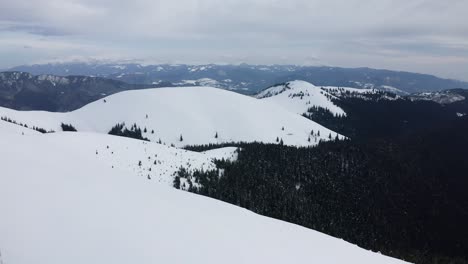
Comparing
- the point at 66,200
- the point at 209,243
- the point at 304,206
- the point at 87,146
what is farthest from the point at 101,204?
the point at 304,206

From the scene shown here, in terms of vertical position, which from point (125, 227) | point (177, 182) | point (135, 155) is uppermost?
point (125, 227)

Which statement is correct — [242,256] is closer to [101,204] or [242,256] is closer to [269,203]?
[101,204]

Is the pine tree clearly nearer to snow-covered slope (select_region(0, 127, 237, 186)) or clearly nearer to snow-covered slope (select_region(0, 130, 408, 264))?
snow-covered slope (select_region(0, 127, 237, 186))

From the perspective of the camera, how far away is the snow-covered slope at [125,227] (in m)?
20.1

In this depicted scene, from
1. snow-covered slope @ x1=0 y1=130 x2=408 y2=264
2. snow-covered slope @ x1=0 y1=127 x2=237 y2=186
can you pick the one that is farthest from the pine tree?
snow-covered slope @ x1=0 y1=130 x2=408 y2=264

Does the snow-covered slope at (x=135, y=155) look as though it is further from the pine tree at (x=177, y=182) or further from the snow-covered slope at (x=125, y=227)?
the snow-covered slope at (x=125, y=227)

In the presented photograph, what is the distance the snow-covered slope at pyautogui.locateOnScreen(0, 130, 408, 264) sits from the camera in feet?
66.0

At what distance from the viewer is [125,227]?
77.3 feet

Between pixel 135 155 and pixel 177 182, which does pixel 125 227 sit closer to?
pixel 177 182

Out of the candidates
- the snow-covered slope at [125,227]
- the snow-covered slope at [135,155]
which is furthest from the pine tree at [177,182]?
the snow-covered slope at [125,227]

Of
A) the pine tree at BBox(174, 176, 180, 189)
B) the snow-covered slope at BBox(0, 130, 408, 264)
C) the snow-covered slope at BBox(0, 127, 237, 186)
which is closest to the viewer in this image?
the snow-covered slope at BBox(0, 130, 408, 264)

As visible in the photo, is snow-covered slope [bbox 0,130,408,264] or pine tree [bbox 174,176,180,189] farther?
pine tree [bbox 174,176,180,189]

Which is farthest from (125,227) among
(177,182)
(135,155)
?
(135,155)

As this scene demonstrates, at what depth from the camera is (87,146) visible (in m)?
155
